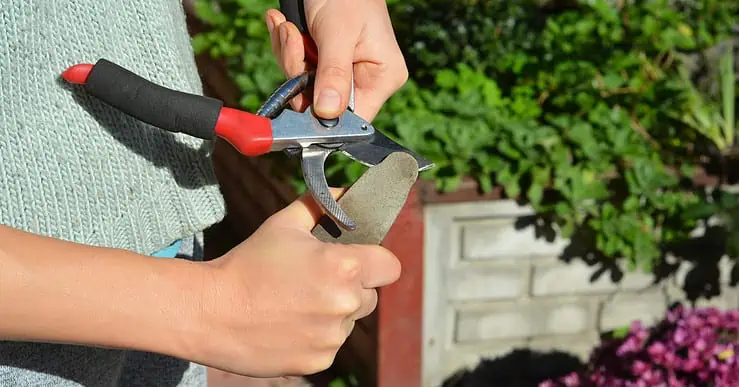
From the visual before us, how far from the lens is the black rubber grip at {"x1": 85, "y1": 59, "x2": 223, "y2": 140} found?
0.98 m

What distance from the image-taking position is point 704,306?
2.94 meters

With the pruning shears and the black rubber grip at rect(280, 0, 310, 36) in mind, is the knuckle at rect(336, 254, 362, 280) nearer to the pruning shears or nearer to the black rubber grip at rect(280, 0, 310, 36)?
the pruning shears

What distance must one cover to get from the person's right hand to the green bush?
166 centimetres

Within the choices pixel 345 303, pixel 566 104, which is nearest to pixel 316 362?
pixel 345 303

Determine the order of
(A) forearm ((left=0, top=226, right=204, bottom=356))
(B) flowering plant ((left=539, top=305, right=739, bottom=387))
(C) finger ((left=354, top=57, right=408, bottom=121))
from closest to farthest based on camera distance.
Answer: (A) forearm ((left=0, top=226, right=204, bottom=356)), (C) finger ((left=354, top=57, right=408, bottom=121)), (B) flowering plant ((left=539, top=305, right=739, bottom=387))

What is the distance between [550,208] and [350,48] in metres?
1.60

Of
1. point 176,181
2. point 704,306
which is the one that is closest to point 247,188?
point 704,306

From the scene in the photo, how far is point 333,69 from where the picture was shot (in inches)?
43.9

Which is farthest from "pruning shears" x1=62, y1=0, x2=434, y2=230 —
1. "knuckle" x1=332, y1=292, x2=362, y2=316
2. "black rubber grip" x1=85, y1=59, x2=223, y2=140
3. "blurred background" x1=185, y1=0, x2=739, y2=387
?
"blurred background" x1=185, y1=0, x2=739, y2=387

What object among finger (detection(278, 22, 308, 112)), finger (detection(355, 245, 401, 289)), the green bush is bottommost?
the green bush

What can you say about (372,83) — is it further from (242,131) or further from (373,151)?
(242,131)

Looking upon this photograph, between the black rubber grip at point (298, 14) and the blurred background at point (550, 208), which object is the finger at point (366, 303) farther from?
the blurred background at point (550, 208)

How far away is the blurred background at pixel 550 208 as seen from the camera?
2615 mm

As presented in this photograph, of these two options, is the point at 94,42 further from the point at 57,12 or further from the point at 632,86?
the point at 632,86
